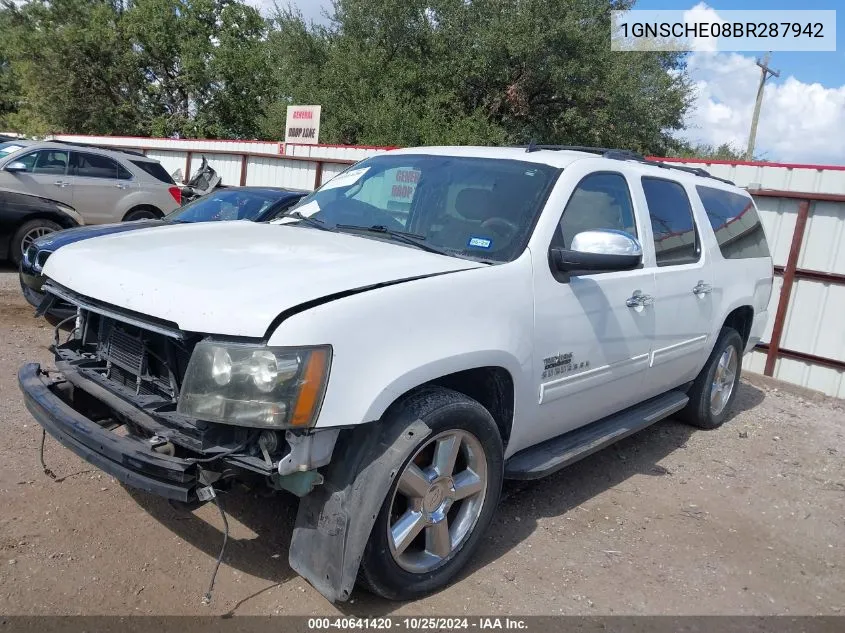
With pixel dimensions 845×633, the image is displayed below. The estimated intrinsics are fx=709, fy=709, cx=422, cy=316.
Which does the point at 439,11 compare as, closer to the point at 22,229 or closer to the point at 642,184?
the point at 22,229

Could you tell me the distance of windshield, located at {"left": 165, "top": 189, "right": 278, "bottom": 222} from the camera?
25.2ft

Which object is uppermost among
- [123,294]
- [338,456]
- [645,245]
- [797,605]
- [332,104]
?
[332,104]

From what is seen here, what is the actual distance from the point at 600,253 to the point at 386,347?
1.26m

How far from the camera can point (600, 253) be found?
331 centimetres

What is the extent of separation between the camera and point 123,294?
108 inches

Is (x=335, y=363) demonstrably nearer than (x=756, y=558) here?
Yes

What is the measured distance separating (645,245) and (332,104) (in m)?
20.5

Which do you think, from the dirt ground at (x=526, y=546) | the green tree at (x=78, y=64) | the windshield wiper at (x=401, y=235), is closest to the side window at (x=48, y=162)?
the dirt ground at (x=526, y=546)

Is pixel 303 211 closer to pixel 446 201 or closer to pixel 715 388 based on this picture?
pixel 446 201

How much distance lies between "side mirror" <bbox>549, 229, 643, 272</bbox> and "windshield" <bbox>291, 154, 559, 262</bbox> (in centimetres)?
24

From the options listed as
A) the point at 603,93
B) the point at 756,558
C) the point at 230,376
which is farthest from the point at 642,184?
the point at 603,93

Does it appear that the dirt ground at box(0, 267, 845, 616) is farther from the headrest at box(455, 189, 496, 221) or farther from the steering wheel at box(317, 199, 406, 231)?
the headrest at box(455, 189, 496, 221)

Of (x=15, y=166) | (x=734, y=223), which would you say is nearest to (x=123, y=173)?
(x=15, y=166)

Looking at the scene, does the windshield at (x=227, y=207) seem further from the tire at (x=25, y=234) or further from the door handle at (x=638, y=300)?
the door handle at (x=638, y=300)
